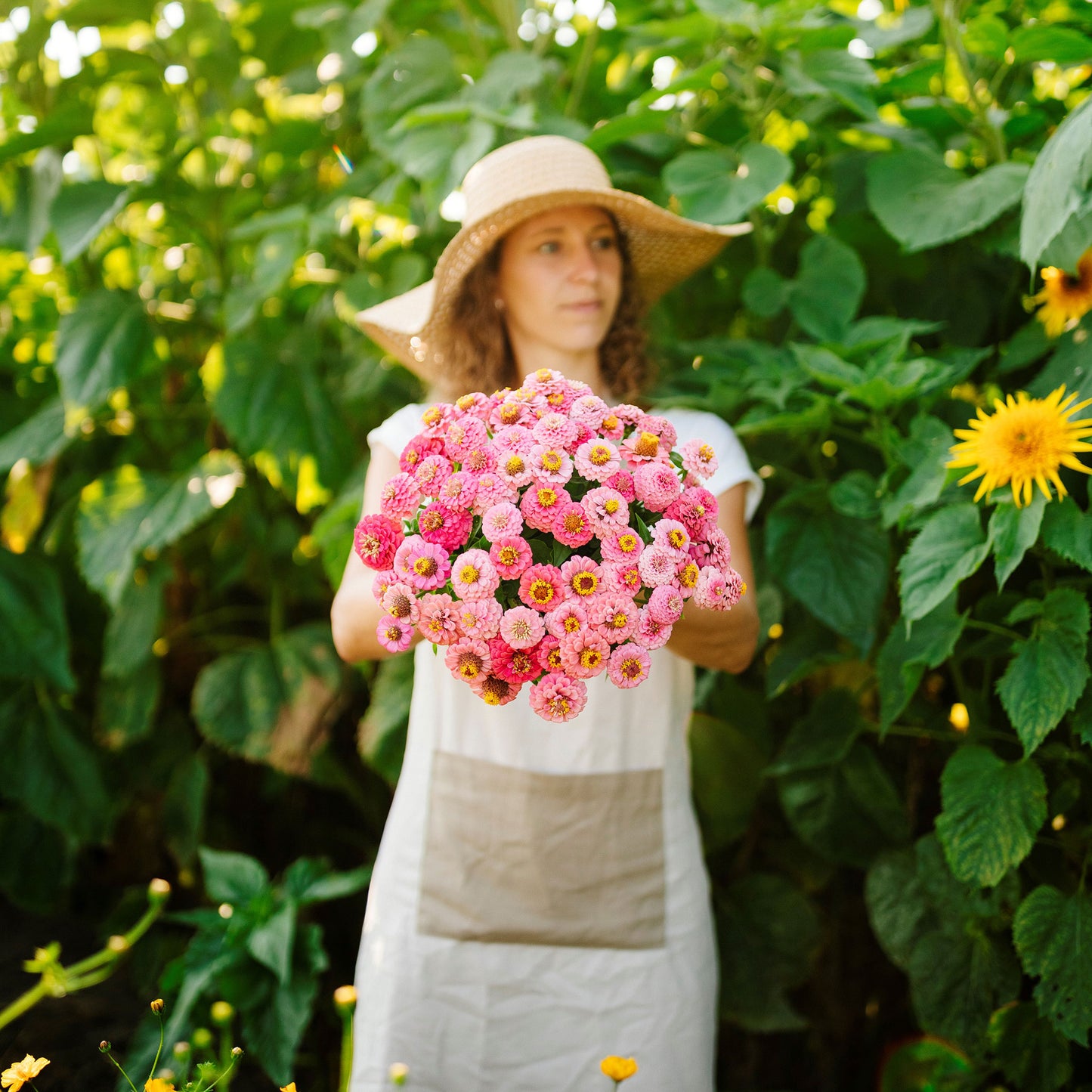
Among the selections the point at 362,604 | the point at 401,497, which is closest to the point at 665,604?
the point at 401,497

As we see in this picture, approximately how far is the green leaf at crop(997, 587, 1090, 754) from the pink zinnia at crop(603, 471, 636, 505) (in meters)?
0.52

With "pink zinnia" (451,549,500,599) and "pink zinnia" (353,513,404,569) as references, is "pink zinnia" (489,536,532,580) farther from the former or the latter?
"pink zinnia" (353,513,404,569)

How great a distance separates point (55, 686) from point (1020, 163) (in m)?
1.85

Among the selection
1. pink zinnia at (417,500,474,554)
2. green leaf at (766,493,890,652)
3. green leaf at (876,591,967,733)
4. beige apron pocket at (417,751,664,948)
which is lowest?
beige apron pocket at (417,751,664,948)

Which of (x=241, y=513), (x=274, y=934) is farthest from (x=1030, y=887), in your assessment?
(x=241, y=513)

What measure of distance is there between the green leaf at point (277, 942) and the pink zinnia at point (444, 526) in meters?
0.90

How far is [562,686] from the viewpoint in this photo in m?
0.77

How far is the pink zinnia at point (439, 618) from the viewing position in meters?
0.76

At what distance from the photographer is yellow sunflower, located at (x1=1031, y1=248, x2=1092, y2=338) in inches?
47.8

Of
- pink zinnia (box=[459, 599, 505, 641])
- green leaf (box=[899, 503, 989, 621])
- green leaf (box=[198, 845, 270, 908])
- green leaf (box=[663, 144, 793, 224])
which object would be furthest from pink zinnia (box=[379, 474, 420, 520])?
green leaf (box=[198, 845, 270, 908])

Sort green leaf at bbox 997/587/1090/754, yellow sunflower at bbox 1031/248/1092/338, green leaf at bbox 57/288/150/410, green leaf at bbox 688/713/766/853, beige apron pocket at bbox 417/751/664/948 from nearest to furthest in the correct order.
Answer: green leaf at bbox 997/587/1090/754, beige apron pocket at bbox 417/751/664/948, yellow sunflower at bbox 1031/248/1092/338, green leaf at bbox 688/713/766/853, green leaf at bbox 57/288/150/410

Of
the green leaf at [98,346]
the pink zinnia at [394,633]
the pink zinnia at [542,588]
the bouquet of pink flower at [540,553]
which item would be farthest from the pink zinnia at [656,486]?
the green leaf at [98,346]

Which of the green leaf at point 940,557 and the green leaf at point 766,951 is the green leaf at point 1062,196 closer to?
the green leaf at point 940,557

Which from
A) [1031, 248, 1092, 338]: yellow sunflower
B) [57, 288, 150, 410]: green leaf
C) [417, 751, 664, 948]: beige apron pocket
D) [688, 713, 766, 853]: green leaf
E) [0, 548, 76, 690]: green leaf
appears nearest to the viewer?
[417, 751, 664, 948]: beige apron pocket
